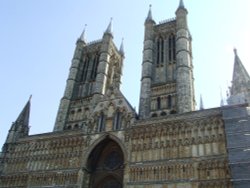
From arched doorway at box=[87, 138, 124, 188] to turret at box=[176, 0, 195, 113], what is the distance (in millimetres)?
8173

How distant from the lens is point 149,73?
3612cm

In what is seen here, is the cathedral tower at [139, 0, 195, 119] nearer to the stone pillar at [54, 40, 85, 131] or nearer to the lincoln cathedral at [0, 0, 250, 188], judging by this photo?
the lincoln cathedral at [0, 0, 250, 188]

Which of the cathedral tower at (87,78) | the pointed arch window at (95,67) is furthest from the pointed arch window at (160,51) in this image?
the pointed arch window at (95,67)

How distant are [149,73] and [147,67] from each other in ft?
3.02

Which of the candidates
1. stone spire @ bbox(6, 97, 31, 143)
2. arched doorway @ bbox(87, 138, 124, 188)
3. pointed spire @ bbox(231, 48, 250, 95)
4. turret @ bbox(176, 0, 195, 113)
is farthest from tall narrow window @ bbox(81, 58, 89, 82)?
pointed spire @ bbox(231, 48, 250, 95)

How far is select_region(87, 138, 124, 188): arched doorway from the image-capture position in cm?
2545

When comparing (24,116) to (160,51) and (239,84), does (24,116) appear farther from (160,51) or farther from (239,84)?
(239,84)

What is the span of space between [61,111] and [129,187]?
1756cm

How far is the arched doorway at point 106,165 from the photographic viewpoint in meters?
25.5

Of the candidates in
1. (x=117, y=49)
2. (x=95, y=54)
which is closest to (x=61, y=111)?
(x=95, y=54)

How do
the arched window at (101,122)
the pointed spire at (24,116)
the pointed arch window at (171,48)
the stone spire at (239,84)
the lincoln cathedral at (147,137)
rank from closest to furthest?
the lincoln cathedral at (147,137), the arched window at (101,122), the pointed spire at (24,116), the stone spire at (239,84), the pointed arch window at (171,48)

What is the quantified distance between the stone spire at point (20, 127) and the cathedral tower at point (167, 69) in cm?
1214

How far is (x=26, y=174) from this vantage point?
2759 cm

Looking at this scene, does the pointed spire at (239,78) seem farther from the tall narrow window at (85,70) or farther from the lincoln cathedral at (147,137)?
the tall narrow window at (85,70)
